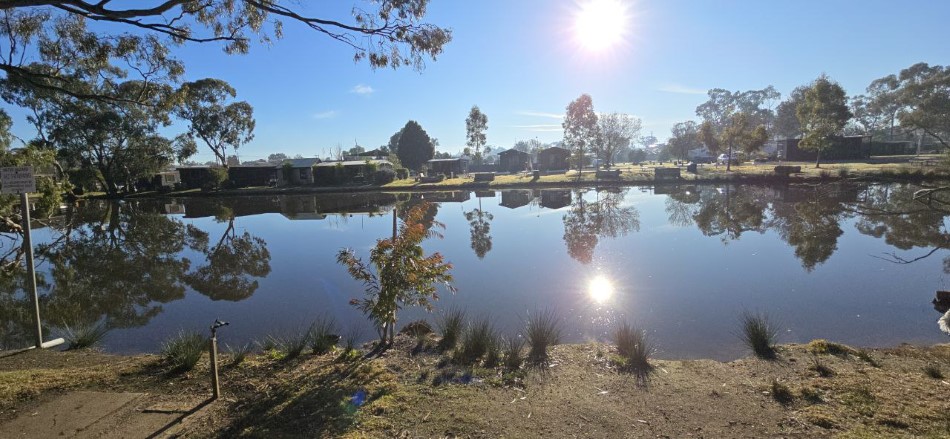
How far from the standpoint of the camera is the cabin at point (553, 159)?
60.3 metres

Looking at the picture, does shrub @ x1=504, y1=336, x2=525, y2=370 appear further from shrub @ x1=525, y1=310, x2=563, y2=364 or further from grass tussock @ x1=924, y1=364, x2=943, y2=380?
grass tussock @ x1=924, y1=364, x2=943, y2=380

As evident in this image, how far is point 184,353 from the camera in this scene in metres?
5.50

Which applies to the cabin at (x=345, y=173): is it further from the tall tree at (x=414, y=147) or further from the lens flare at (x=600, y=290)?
the lens flare at (x=600, y=290)

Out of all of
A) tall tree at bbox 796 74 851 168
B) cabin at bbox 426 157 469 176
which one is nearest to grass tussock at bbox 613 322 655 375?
tall tree at bbox 796 74 851 168

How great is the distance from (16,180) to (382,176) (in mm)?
40947

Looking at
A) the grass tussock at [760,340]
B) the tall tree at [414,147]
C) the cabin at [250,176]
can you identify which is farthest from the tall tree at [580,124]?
the grass tussock at [760,340]

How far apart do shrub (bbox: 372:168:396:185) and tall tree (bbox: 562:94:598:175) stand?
62.1ft

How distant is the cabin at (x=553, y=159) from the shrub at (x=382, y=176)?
2302 cm

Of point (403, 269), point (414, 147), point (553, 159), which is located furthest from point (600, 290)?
point (414, 147)

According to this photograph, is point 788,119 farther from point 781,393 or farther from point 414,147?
point 781,393

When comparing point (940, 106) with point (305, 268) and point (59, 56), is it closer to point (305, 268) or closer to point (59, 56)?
point (305, 268)

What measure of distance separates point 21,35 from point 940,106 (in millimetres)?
73094

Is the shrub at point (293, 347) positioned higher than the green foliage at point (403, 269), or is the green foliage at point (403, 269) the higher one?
the green foliage at point (403, 269)

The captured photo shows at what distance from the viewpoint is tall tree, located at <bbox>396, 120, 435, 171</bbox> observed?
224 ft
